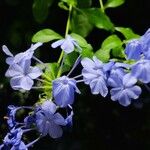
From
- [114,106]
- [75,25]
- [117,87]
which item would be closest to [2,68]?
[75,25]

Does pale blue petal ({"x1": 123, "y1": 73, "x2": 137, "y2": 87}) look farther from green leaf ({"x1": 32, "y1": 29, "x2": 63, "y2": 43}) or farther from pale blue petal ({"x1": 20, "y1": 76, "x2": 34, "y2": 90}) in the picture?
green leaf ({"x1": 32, "y1": 29, "x2": 63, "y2": 43})

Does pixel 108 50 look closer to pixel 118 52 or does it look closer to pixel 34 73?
pixel 118 52

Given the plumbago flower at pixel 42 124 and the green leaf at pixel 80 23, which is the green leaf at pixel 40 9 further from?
the plumbago flower at pixel 42 124


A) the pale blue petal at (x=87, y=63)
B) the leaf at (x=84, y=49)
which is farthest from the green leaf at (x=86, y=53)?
the pale blue petal at (x=87, y=63)

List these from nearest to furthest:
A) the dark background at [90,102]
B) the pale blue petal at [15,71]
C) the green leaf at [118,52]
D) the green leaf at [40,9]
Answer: the pale blue petal at [15,71] < the green leaf at [118,52] < the green leaf at [40,9] < the dark background at [90,102]

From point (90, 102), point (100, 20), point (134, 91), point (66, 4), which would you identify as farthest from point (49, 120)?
point (90, 102)

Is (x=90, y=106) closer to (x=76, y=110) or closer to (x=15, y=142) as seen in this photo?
(x=76, y=110)

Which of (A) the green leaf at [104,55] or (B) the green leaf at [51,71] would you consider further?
(A) the green leaf at [104,55]
